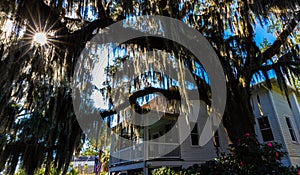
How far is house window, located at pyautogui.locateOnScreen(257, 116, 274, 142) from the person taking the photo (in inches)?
343

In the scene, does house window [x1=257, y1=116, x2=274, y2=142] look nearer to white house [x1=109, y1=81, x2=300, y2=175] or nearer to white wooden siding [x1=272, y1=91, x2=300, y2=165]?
white house [x1=109, y1=81, x2=300, y2=175]

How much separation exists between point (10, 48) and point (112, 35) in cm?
171

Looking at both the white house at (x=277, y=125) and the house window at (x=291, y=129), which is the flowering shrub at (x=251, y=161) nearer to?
the white house at (x=277, y=125)

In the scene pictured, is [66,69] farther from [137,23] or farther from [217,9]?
[217,9]

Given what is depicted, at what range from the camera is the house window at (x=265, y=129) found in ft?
28.6

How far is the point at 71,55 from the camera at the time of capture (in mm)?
3570

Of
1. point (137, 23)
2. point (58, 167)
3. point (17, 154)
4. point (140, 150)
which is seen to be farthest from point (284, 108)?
point (17, 154)

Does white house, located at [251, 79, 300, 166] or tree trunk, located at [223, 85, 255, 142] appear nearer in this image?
tree trunk, located at [223, 85, 255, 142]

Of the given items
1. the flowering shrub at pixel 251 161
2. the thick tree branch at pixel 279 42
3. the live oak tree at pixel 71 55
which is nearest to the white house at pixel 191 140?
the live oak tree at pixel 71 55

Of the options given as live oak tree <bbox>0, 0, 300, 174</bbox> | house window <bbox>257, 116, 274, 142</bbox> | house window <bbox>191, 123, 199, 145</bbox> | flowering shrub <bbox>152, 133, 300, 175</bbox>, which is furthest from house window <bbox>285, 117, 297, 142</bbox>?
flowering shrub <bbox>152, 133, 300, 175</bbox>

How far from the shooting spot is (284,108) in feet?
32.2

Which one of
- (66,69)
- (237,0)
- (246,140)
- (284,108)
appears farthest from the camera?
(284,108)

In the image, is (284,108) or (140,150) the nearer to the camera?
(140,150)

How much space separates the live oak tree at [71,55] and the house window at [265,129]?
494cm
